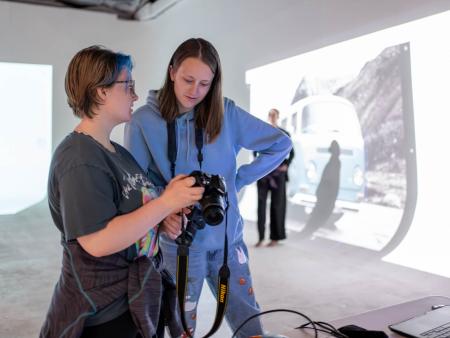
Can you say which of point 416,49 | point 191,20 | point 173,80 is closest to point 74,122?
point 191,20

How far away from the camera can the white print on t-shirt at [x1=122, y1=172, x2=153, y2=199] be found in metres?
1.06

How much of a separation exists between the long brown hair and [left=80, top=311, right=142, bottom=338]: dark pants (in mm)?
615

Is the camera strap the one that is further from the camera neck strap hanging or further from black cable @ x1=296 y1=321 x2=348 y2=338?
black cable @ x1=296 y1=321 x2=348 y2=338

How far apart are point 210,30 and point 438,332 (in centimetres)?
609

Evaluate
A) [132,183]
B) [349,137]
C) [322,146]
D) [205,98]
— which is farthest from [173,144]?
[322,146]

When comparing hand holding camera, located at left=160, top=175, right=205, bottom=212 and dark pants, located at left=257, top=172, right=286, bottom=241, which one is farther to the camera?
dark pants, located at left=257, top=172, right=286, bottom=241

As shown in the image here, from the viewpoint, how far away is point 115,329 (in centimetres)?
105

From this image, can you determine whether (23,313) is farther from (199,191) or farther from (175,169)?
(199,191)

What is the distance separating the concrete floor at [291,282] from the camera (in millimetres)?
2965

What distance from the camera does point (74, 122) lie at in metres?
8.59

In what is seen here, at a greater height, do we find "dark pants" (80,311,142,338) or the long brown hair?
the long brown hair

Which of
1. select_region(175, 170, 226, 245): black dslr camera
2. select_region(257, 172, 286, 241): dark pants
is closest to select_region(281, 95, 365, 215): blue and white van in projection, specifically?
select_region(257, 172, 286, 241): dark pants

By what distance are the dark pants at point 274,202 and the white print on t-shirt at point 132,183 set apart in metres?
3.94

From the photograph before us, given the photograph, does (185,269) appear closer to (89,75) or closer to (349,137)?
(89,75)
